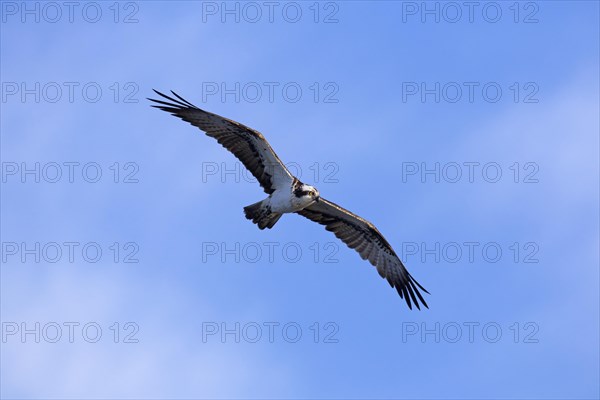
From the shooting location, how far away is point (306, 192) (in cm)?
1919

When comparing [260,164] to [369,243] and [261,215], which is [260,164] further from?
[369,243]

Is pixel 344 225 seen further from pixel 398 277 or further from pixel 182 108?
pixel 182 108

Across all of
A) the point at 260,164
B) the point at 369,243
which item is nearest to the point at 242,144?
the point at 260,164

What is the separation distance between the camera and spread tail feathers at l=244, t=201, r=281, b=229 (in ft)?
63.7

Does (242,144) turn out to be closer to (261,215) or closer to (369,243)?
(261,215)

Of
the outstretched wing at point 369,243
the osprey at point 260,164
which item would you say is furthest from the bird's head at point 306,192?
the outstretched wing at point 369,243

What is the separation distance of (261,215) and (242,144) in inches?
52.8

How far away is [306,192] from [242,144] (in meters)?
1.49

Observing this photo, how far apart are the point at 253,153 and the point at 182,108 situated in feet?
5.04

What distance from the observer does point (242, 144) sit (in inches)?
767

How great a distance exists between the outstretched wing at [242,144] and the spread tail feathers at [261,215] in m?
0.38

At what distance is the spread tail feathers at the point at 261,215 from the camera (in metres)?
19.4

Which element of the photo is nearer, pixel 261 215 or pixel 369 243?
pixel 261 215

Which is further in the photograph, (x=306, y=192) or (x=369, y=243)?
(x=369, y=243)
